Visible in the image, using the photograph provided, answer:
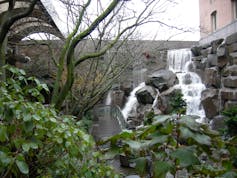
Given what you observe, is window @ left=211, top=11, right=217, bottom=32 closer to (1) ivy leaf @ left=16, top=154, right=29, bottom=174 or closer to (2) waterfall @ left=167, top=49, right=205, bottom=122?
(2) waterfall @ left=167, top=49, right=205, bottom=122

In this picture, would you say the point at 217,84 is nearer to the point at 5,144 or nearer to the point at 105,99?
the point at 105,99

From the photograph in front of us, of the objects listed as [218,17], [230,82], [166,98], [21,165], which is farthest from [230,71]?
[21,165]

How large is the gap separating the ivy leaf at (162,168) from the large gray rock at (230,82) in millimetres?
11212

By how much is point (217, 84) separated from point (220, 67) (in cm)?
84

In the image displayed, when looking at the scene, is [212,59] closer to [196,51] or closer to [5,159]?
[196,51]

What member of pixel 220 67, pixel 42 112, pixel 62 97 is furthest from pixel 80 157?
pixel 220 67

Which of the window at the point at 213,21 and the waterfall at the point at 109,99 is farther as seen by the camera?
the window at the point at 213,21

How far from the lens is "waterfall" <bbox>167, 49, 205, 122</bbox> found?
13758 mm

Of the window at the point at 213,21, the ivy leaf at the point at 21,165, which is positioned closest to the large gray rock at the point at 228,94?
the window at the point at 213,21

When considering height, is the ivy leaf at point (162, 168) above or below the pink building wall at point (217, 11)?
below

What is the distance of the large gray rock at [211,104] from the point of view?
40.7 ft

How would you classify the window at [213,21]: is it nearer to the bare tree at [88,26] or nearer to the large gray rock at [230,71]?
the large gray rock at [230,71]

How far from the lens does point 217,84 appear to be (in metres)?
13.2

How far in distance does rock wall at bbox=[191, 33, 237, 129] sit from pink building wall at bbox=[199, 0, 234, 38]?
217cm
